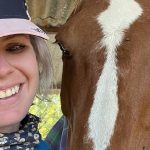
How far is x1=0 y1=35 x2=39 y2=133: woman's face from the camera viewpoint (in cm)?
191

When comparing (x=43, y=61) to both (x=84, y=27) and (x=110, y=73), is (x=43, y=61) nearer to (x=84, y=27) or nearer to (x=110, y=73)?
(x=84, y=27)

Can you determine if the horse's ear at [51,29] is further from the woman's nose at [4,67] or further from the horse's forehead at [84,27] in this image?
the woman's nose at [4,67]

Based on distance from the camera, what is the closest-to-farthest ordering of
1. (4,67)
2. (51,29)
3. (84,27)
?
(4,67), (84,27), (51,29)

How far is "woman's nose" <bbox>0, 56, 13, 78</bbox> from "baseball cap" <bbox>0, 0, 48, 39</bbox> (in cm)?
10

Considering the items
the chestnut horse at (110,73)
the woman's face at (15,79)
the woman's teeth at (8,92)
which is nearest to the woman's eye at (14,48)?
the woman's face at (15,79)

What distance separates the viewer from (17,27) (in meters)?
1.91

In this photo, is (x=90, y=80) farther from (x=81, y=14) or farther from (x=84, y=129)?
(x=81, y=14)

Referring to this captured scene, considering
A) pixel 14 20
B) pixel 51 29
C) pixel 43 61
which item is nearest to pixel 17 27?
pixel 14 20

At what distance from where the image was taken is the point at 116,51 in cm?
193

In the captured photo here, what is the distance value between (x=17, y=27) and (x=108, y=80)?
1.35 ft

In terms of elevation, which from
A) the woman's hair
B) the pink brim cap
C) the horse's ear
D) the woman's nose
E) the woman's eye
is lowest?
the horse's ear

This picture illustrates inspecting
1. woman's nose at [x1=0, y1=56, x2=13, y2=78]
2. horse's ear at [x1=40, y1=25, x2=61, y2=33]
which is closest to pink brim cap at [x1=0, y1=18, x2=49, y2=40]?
woman's nose at [x1=0, y1=56, x2=13, y2=78]

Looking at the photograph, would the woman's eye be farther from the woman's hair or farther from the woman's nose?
the woman's hair

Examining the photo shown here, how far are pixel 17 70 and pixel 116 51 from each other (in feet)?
1.30
